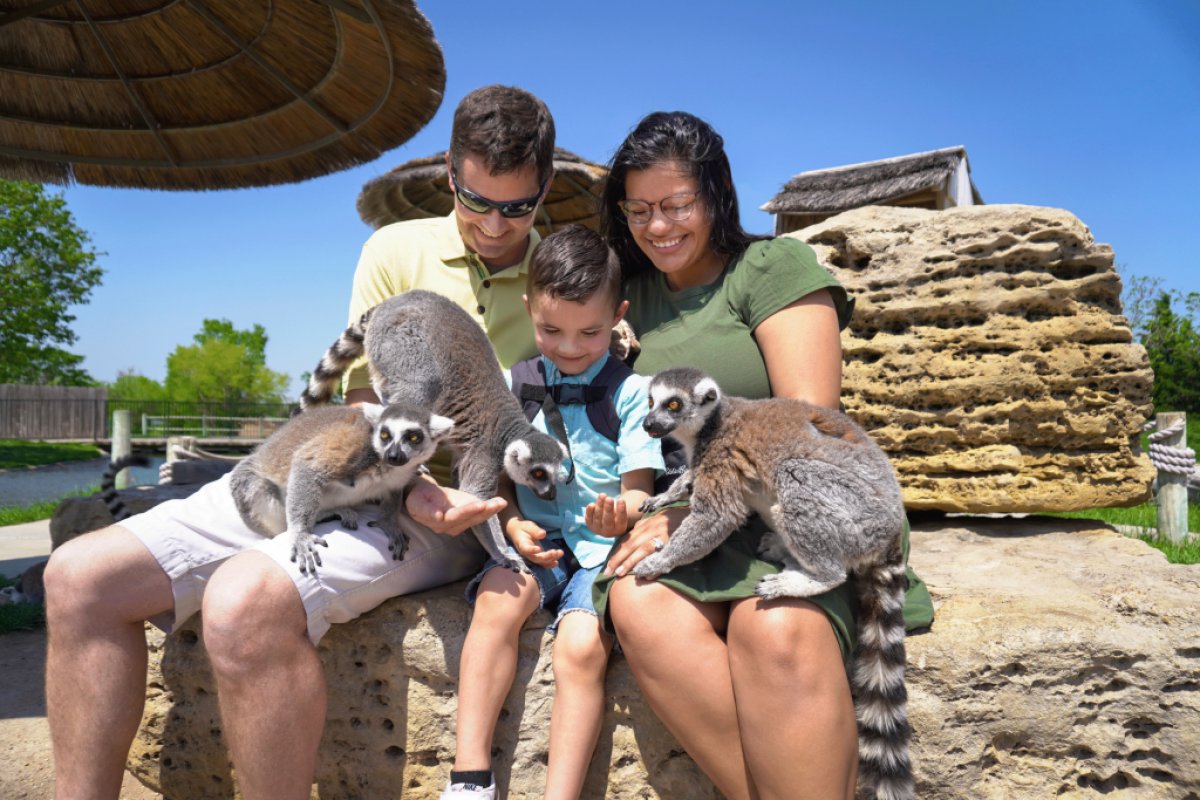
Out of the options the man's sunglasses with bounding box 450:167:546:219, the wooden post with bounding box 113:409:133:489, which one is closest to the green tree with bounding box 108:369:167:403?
the wooden post with bounding box 113:409:133:489

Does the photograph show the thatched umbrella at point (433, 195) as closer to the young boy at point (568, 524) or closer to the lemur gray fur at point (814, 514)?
the young boy at point (568, 524)

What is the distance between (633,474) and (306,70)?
11.2 ft

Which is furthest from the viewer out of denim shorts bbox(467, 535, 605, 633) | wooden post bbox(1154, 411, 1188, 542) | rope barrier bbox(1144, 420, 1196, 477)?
wooden post bbox(1154, 411, 1188, 542)

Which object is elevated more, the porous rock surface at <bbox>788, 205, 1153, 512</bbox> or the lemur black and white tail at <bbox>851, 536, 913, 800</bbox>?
the porous rock surface at <bbox>788, 205, 1153, 512</bbox>

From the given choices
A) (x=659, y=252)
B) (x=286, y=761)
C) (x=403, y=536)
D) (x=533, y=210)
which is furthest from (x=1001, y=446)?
(x=286, y=761)

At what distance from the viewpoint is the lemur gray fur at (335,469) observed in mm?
2438

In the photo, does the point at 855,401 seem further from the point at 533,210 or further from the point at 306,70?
the point at 306,70

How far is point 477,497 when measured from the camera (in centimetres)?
267

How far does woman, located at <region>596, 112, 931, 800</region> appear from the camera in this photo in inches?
75.2

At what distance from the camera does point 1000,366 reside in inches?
158

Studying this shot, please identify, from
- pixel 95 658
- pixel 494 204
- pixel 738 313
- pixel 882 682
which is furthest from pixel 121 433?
pixel 882 682

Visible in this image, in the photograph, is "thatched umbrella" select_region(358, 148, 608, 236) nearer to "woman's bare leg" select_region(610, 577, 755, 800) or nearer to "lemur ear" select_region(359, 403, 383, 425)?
"lemur ear" select_region(359, 403, 383, 425)

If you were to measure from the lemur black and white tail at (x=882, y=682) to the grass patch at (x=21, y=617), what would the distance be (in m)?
5.23

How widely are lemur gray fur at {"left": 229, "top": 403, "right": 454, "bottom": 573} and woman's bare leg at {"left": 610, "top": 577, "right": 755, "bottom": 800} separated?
882mm
